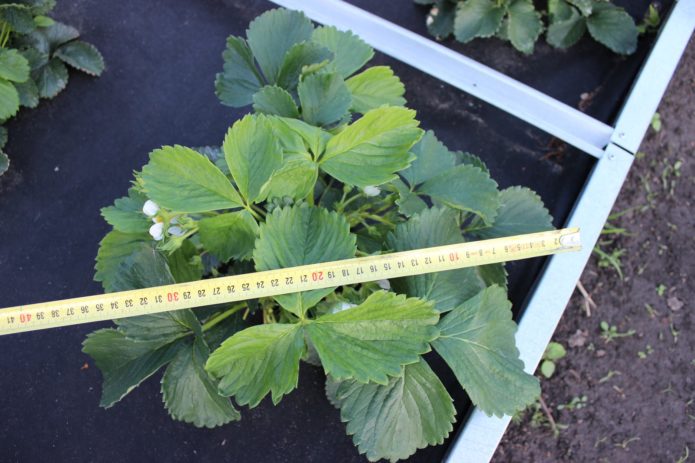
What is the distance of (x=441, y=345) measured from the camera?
107 cm

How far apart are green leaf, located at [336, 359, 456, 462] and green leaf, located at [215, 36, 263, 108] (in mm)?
600

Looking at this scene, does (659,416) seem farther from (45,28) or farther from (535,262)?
(45,28)

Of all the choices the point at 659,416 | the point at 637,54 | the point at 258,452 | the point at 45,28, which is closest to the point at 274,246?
the point at 258,452

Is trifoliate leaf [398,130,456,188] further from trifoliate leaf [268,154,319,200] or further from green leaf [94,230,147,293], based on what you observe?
green leaf [94,230,147,293]

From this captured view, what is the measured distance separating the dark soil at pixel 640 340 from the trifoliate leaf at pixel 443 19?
628 millimetres

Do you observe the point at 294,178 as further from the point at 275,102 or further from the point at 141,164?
the point at 141,164

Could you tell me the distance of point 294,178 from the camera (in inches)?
39.8

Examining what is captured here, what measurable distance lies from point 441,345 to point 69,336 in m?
0.91

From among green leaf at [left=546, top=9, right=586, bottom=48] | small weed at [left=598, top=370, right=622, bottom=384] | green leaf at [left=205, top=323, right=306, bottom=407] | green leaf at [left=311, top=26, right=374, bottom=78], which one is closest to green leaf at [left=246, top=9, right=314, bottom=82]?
green leaf at [left=311, top=26, right=374, bottom=78]

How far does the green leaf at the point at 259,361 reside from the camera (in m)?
0.95

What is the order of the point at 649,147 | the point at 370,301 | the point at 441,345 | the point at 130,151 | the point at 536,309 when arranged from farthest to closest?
the point at 649,147 < the point at 130,151 < the point at 536,309 < the point at 441,345 < the point at 370,301

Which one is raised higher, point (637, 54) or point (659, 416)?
point (637, 54)

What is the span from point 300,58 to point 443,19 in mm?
712

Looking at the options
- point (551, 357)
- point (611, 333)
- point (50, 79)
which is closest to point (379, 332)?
point (551, 357)
